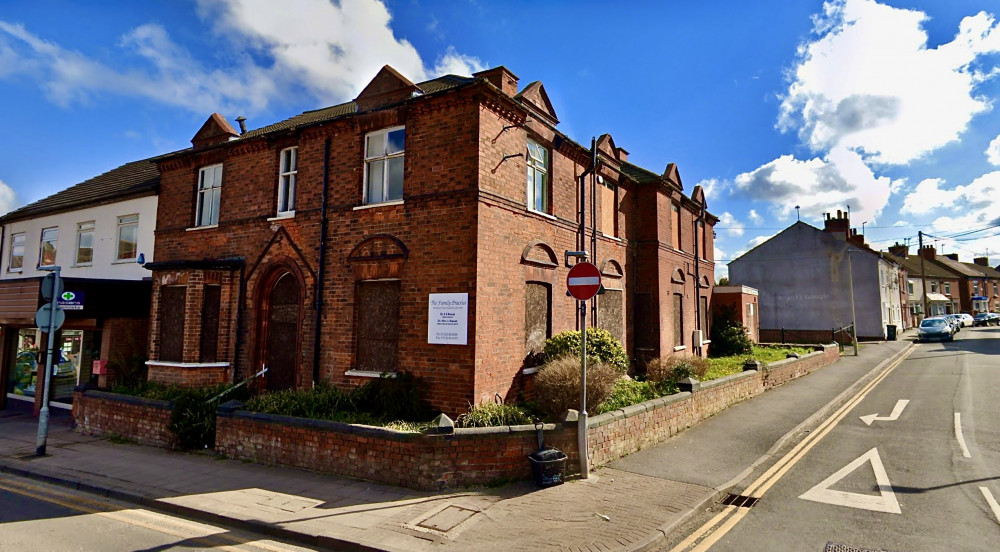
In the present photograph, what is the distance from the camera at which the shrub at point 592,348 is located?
10547mm

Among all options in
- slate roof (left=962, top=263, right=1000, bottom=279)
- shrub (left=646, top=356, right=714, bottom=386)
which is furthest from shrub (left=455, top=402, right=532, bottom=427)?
slate roof (left=962, top=263, right=1000, bottom=279)

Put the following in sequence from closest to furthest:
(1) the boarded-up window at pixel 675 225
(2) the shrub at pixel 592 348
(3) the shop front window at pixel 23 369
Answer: (2) the shrub at pixel 592 348 < (3) the shop front window at pixel 23 369 < (1) the boarded-up window at pixel 675 225

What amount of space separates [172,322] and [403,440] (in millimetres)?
8758

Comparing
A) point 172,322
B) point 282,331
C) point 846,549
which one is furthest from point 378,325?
point 846,549

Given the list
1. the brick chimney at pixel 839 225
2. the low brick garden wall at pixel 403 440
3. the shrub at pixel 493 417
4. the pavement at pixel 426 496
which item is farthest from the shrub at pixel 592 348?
the brick chimney at pixel 839 225

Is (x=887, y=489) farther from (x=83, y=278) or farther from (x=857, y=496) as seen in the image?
(x=83, y=278)

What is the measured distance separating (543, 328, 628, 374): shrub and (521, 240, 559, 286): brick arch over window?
1.43 m

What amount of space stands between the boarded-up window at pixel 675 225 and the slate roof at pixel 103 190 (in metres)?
17.8

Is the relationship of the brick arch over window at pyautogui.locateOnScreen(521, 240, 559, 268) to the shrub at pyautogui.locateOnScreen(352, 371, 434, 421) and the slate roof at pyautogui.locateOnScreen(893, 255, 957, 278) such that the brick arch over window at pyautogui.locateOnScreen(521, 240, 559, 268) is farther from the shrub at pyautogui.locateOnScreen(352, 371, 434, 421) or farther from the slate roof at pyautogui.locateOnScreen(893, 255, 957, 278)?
the slate roof at pyautogui.locateOnScreen(893, 255, 957, 278)

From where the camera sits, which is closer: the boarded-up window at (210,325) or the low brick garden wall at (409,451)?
the low brick garden wall at (409,451)

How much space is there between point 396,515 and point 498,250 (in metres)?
5.18

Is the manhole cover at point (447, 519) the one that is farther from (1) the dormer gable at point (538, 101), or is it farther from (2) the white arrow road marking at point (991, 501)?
(1) the dormer gable at point (538, 101)

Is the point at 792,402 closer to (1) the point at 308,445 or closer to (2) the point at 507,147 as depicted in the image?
(2) the point at 507,147

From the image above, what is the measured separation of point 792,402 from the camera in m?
14.0
